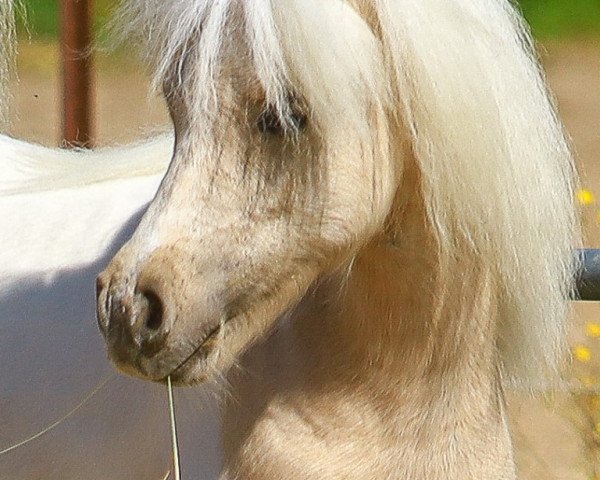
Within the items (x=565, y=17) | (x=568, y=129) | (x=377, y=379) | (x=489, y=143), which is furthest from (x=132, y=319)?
A: (x=565, y=17)

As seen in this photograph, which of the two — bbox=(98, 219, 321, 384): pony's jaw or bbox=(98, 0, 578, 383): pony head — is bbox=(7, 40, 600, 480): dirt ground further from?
bbox=(98, 219, 321, 384): pony's jaw

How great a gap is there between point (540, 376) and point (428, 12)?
0.64 m

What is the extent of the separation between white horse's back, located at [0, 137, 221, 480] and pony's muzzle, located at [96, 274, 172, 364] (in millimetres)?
317

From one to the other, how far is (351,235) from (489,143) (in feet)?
0.75

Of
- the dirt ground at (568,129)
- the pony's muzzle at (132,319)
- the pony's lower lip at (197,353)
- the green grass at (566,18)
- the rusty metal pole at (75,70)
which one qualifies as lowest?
the green grass at (566,18)

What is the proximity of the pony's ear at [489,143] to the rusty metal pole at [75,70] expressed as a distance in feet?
5.78

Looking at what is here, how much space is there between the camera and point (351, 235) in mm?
1700

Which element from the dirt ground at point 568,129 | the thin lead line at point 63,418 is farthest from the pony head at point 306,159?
the thin lead line at point 63,418

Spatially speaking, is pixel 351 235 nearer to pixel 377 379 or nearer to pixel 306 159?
pixel 306 159

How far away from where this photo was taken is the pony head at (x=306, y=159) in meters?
1.60

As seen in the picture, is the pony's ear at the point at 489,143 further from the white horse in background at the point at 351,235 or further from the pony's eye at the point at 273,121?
the pony's eye at the point at 273,121

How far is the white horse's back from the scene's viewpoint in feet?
6.49

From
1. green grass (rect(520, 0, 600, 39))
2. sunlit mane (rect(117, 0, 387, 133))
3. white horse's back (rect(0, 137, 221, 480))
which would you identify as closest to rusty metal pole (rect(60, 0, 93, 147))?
white horse's back (rect(0, 137, 221, 480))

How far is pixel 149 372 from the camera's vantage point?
1.61 m
